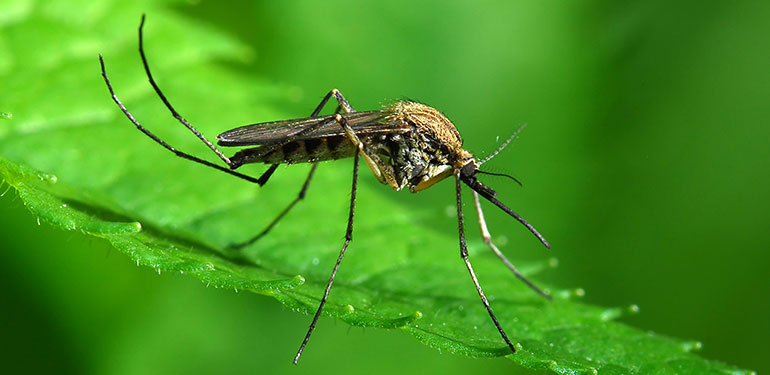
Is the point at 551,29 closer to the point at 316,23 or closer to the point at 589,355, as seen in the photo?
the point at 316,23

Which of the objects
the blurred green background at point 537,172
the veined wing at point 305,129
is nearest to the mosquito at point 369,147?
the veined wing at point 305,129

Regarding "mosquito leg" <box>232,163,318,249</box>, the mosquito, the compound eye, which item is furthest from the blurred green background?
the compound eye

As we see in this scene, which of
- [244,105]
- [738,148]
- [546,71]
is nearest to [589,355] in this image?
[244,105]

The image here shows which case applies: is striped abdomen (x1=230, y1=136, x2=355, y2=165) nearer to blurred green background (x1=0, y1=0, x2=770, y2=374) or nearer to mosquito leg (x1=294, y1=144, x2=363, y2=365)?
mosquito leg (x1=294, y1=144, x2=363, y2=365)

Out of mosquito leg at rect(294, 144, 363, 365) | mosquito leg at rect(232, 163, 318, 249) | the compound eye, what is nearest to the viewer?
mosquito leg at rect(294, 144, 363, 365)

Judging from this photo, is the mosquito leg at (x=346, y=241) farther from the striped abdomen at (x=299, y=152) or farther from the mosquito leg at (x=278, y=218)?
the mosquito leg at (x=278, y=218)

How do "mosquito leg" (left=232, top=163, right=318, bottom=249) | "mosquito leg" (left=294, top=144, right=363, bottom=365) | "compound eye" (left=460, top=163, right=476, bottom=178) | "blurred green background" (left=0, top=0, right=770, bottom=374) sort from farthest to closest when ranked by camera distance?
"blurred green background" (left=0, top=0, right=770, bottom=374)
"compound eye" (left=460, top=163, right=476, bottom=178)
"mosquito leg" (left=232, top=163, right=318, bottom=249)
"mosquito leg" (left=294, top=144, right=363, bottom=365)
